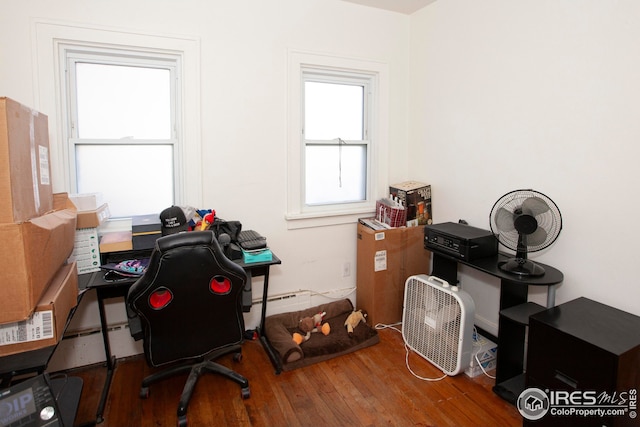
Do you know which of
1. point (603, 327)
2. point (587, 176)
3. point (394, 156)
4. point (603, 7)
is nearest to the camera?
point (603, 327)

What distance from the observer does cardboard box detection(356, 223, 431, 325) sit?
9.96 feet

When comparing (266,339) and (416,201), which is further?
(416,201)

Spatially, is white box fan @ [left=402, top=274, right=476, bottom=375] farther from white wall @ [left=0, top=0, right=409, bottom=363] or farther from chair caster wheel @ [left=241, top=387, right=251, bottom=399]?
chair caster wheel @ [left=241, top=387, right=251, bottom=399]

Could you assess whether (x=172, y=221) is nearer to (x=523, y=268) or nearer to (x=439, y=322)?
(x=439, y=322)

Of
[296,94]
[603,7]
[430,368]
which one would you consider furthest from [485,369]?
[296,94]

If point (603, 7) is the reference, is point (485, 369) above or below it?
below

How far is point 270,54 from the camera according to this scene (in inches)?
111

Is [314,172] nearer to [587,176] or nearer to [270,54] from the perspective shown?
[270,54]

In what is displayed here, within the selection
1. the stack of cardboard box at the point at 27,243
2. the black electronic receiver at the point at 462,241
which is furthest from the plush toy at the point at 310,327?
the stack of cardboard box at the point at 27,243

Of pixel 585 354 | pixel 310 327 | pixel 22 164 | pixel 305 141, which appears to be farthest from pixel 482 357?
pixel 22 164

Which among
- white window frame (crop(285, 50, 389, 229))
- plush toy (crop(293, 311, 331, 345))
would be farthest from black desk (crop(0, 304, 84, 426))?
white window frame (crop(285, 50, 389, 229))

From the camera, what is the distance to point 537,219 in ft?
7.14

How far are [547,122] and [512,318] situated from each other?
122 cm

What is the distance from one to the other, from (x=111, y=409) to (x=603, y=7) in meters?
3.52
